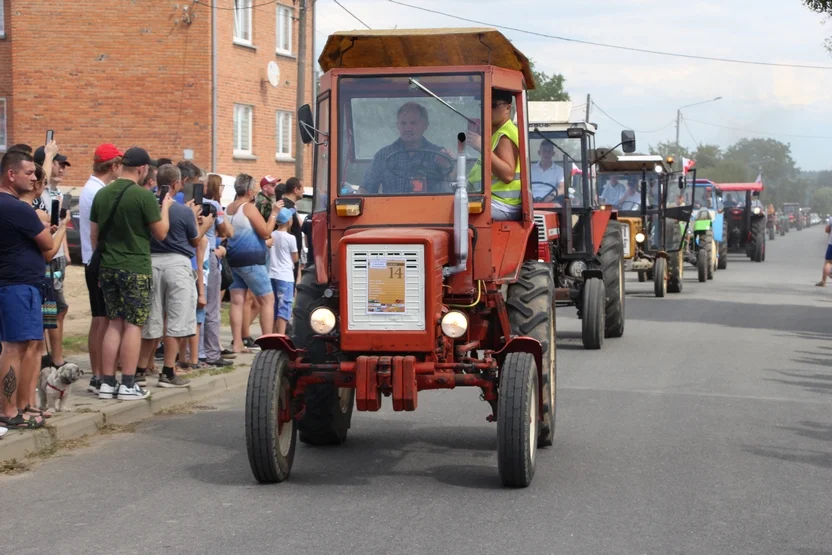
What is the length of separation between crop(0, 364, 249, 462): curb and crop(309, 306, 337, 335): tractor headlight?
2.24 meters

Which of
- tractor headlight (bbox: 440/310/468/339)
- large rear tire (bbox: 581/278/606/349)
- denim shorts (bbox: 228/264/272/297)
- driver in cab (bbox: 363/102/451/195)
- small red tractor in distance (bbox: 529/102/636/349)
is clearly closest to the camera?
tractor headlight (bbox: 440/310/468/339)

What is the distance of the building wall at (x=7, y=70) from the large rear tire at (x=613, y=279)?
22.6 metres

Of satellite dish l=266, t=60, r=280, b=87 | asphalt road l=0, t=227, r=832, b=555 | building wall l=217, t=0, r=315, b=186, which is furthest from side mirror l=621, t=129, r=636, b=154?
satellite dish l=266, t=60, r=280, b=87

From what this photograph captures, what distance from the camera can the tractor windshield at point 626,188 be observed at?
23234 millimetres

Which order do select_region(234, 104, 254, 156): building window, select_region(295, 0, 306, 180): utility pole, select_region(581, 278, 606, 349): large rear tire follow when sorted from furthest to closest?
select_region(234, 104, 254, 156): building window, select_region(295, 0, 306, 180): utility pole, select_region(581, 278, 606, 349): large rear tire

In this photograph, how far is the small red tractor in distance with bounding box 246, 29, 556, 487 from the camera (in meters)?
7.21

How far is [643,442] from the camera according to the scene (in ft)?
29.0

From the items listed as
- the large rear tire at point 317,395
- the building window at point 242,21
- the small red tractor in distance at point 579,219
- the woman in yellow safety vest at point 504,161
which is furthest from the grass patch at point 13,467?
the building window at point 242,21

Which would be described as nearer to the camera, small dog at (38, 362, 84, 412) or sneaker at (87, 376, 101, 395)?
small dog at (38, 362, 84, 412)

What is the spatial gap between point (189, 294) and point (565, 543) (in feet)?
18.1

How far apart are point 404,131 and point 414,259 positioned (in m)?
1.21

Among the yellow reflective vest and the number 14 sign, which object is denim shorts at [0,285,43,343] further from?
the yellow reflective vest

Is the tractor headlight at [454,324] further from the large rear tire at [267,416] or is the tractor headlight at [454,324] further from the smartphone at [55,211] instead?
the smartphone at [55,211]

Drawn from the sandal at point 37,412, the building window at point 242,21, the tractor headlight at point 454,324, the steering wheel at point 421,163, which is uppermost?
the building window at point 242,21
